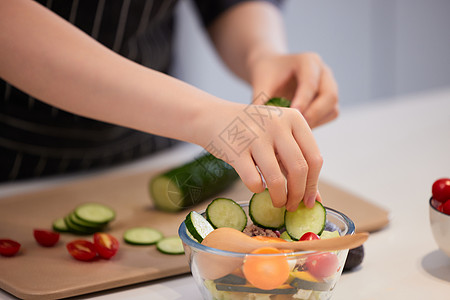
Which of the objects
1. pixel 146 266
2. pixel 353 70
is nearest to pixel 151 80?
pixel 146 266

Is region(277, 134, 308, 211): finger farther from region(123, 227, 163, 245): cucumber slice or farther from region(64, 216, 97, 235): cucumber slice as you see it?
region(64, 216, 97, 235): cucumber slice

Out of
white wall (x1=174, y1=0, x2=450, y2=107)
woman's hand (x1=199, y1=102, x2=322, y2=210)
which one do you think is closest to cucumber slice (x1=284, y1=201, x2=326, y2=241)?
woman's hand (x1=199, y1=102, x2=322, y2=210)

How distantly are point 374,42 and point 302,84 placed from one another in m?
3.23

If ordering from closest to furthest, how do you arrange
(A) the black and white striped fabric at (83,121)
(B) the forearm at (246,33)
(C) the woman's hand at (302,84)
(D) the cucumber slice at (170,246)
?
(D) the cucumber slice at (170,246) < (C) the woman's hand at (302,84) < (A) the black and white striped fabric at (83,121) < (B) the forearm at (246,33)

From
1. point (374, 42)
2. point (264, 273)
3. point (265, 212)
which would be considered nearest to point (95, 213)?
point (265, 212)

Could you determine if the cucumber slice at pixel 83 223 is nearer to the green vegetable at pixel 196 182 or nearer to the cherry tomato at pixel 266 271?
the green vegetable at pixel 196 182

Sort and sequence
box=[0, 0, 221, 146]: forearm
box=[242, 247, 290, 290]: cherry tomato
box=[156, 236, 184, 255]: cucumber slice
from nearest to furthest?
box=[242, 247, 290, 290]: cherry tomato < box=[0, 0, 221, 146]: forearm < box=[156, 236, 184, 255]: cucumber slice

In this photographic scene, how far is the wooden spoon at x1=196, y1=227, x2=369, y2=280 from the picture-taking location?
70 cm

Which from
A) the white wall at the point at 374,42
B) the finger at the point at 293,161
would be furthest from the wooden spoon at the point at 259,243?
the white wall at the point at 374,42

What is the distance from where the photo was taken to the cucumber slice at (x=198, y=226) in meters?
0.77

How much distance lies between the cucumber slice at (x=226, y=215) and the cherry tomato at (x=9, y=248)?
0.38m

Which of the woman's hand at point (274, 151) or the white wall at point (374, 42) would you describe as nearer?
the woman's hand at point (274, 151)

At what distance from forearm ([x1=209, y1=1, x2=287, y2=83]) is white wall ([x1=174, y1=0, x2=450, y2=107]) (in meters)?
1.97

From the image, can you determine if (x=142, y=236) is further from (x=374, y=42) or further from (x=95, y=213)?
(x=374, y=42)
